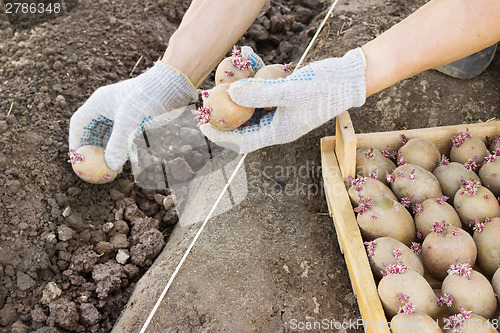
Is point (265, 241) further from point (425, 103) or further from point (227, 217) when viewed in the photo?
point (425, 103)

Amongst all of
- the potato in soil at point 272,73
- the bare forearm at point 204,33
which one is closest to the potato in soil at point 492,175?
the potato in soil at point 272,73

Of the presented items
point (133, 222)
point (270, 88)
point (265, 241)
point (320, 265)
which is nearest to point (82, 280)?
point (133, 222)

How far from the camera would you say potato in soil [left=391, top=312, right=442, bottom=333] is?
127 centimetres


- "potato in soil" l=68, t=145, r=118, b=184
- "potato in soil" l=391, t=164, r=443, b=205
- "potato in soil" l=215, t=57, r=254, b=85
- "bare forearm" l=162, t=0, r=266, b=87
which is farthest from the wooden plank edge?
"potato in soil" l=68, t=145, r=118, b=184

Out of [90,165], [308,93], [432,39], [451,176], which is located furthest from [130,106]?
[451,176]

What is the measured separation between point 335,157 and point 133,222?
105 centimetres

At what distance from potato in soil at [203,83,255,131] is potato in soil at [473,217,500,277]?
98cm

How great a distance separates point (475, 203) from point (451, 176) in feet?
0.54

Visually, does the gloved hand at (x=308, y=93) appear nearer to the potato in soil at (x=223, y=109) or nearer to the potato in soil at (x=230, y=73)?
the potato in soil at (x=223, y=109)

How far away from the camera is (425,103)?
94.5 inches

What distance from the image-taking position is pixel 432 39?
1641mm

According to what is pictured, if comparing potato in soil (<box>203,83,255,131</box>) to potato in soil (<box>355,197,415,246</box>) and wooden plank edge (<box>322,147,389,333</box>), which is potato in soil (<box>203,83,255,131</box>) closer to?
wooden plank edge (<box>322,147,389,333</box>)

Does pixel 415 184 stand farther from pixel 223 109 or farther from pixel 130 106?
pixel 130 106

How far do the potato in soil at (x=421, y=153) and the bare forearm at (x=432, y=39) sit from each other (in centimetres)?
29
